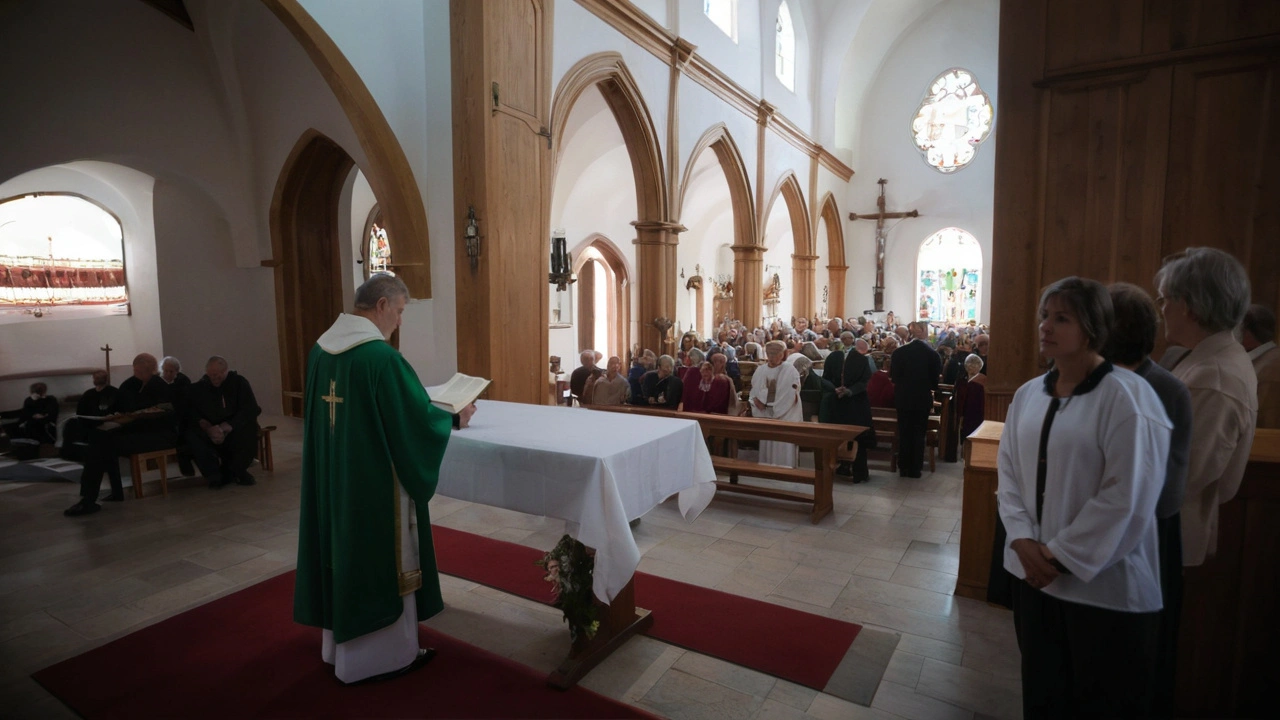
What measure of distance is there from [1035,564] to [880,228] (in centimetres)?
2119

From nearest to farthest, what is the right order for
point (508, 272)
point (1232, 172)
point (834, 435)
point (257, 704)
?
1. point (257, 704)
2. point (1232, 172)
3. point (834, 435)
4. point (508, 272)

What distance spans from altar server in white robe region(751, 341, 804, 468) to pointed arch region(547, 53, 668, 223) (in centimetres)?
314

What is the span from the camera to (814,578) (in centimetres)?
426

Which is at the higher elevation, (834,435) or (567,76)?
(567,76)

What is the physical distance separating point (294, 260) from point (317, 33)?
4404 mm

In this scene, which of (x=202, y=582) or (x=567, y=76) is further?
(x=567, y=76)

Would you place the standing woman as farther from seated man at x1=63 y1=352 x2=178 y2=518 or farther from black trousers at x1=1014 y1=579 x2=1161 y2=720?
seated man at x1=63 y1=352 x2=178 y2=518

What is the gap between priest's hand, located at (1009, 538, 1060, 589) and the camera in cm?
193

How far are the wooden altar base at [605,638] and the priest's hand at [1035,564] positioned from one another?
1.76 metres

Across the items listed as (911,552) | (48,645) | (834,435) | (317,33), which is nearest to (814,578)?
(911,552)

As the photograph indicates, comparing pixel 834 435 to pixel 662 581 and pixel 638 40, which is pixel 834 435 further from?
pixel 638 40

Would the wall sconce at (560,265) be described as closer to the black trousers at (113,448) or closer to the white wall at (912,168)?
the black trousers at (113,448)

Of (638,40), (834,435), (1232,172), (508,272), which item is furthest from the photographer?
(638,40)

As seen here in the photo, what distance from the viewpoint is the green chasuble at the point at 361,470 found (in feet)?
9.34
